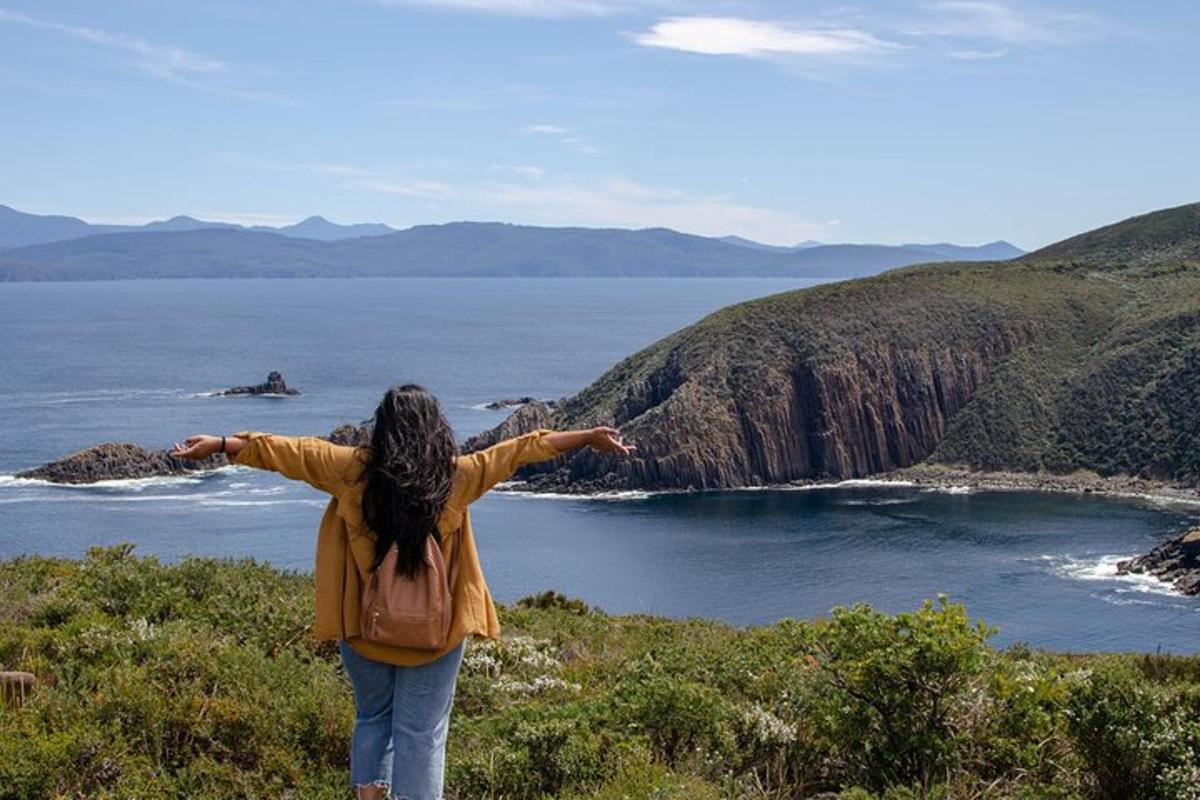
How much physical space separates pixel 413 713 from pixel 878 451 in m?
104

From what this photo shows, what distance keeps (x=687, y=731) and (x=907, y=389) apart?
107m

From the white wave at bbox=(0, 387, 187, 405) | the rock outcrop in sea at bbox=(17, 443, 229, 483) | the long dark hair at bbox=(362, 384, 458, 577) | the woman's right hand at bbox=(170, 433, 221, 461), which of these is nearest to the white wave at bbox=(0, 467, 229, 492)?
the rock outcrop in sea at bbox=(17, 443, 229, 483)

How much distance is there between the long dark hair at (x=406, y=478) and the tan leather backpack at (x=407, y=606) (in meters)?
0.04

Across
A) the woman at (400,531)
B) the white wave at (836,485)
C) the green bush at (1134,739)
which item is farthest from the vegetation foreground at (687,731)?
the white wave at (836,485)

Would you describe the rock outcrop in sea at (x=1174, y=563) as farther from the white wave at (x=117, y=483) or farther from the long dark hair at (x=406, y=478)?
the long dark hair at (x=406, y=478)

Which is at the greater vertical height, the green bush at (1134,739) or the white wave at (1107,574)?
the green bush at (1134,739)

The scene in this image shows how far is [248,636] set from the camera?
10.0 metres

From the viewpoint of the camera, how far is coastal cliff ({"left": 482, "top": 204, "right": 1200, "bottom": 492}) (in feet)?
329

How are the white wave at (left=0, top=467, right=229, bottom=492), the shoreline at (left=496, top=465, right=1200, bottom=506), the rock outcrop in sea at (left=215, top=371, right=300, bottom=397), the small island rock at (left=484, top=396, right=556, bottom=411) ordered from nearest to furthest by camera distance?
the white wave at (left=0, top=467, right=229, bottom=492) → the shoreline at (left=496, top=465, right=1200, bottom=506) → the small island rock at (left=484, top=396, right=556, bottom=411) → the rock outcrop in sea at (left=215, top=371, right=300, bottom=397)

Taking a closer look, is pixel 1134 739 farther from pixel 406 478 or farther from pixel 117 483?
pixel 117 483

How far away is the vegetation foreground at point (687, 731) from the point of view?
691cm

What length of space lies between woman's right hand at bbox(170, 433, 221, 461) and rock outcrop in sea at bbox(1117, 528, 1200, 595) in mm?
64302

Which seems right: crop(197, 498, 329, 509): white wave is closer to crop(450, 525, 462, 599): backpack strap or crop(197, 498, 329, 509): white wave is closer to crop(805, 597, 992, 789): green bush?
crop(805, 597, 992, 789): green bush

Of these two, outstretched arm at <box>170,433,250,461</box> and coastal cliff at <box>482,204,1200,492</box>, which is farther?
coastal cliff at <box>482,204,1200,492</box>
